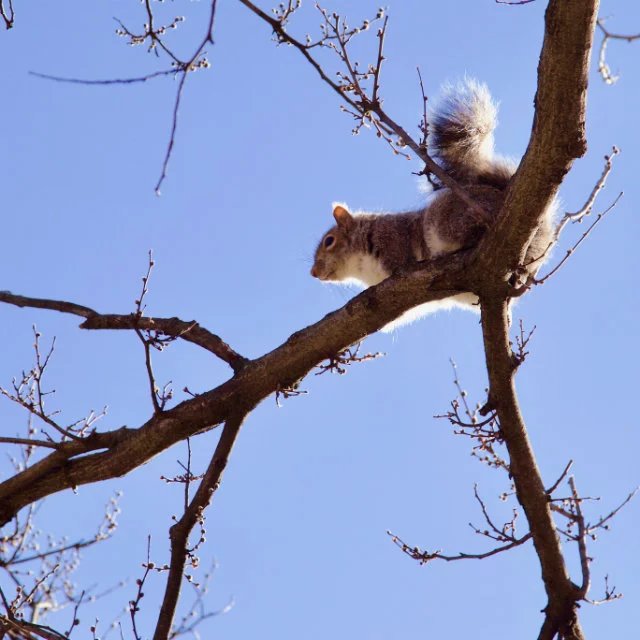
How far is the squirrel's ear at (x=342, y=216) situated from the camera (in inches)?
283

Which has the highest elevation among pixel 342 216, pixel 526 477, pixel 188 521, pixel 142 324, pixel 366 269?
pixel 342 216

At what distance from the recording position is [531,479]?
4379 mm

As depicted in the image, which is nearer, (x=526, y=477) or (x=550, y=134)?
(x=550, y=134)

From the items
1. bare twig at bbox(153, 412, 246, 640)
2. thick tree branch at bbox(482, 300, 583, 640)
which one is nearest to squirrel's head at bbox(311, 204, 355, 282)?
bare twig at bbox(153, 412, 246, 640)

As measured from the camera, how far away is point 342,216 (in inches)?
285

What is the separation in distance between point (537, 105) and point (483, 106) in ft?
6.96

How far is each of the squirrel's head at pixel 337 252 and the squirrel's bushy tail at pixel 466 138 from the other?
134 cm

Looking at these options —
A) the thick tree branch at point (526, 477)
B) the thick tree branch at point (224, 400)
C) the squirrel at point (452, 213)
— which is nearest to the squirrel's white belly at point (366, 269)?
the squirrel at point (452, 213)

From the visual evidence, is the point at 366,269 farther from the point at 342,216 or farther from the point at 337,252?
the point at 342,216

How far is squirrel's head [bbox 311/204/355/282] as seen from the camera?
7.03 meters

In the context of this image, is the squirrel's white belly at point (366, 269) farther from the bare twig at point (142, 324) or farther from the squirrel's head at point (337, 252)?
the bare twig at point (142, 324)

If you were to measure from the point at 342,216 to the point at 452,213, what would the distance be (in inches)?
76.8

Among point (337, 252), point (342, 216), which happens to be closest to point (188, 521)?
Answer: point (337, 252)

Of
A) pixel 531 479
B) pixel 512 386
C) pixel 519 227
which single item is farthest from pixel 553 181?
pixel 531 479
